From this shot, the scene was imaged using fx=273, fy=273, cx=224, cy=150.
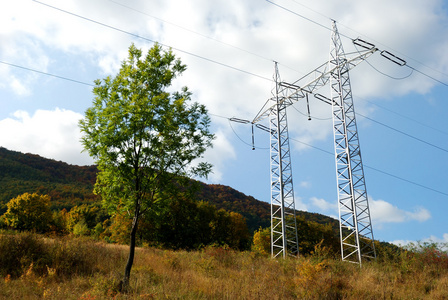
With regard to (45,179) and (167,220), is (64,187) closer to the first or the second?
(45,179)

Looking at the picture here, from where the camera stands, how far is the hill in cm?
7700

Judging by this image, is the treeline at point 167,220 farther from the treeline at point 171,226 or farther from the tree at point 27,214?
the tree at point 27,214

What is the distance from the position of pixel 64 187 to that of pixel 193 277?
91.9 m

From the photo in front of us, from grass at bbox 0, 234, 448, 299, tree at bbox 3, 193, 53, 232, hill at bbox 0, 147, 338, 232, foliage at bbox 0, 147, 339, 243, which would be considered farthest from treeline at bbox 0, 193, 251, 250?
hill at bbox 0, 147, 338, 232

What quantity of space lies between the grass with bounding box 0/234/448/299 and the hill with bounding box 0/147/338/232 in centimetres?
5444

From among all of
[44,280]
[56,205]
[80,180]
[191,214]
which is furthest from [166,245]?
[80,180]

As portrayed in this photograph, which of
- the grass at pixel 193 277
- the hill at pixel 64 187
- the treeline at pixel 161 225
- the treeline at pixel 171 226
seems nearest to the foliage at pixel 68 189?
the hill at pixel 64 187

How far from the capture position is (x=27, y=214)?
41.4 metres

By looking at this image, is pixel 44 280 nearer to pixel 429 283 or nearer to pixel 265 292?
pixel 265 292

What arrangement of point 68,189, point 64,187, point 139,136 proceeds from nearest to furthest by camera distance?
point 139,136 → point 68,189 → point 64,187

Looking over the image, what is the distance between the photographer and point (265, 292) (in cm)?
899

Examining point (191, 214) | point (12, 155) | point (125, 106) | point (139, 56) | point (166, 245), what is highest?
point (12, 155)

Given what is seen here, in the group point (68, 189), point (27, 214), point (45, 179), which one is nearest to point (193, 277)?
point (27, 214)

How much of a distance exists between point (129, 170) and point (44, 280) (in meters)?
5.27
